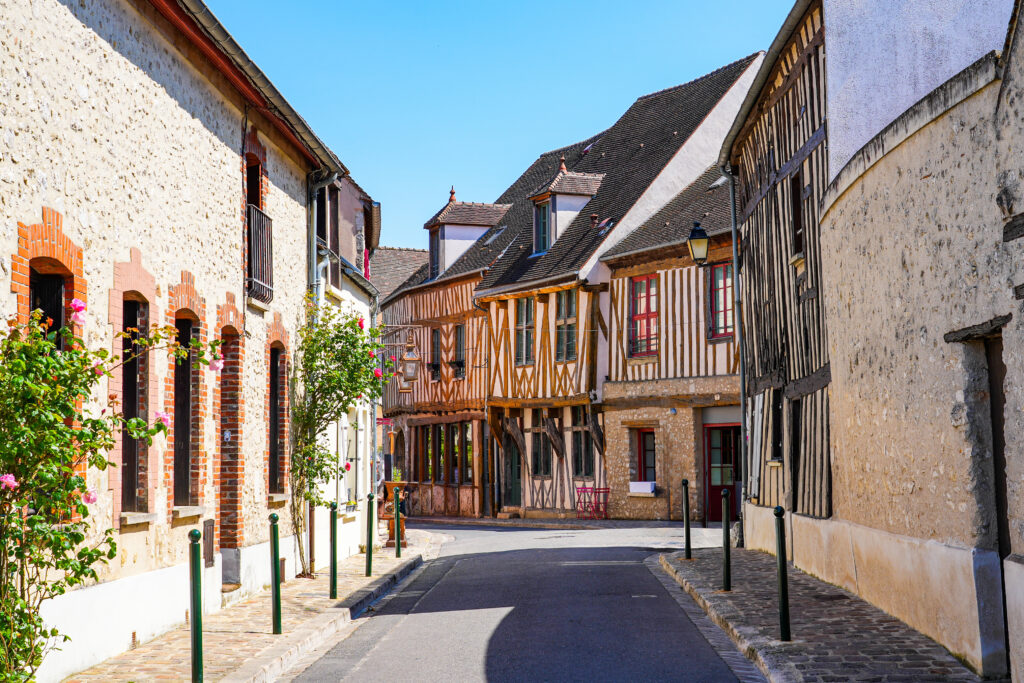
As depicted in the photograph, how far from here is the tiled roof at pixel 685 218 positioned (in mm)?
23641

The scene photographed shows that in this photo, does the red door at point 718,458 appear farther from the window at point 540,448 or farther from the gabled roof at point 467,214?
the gabled roof at point 467,214

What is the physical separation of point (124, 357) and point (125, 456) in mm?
864

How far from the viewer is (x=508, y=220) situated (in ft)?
111

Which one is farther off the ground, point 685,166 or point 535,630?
point 685,166

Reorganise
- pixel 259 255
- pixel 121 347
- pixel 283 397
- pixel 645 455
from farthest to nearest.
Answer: pixel 645 455 < pixel 283 397 < pixel 259 255 < pixel 121 347

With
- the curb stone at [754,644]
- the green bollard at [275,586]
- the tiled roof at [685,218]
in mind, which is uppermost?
the tiled roof at [685,218]

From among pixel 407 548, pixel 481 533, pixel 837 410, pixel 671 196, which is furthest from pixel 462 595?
pixel 671 196

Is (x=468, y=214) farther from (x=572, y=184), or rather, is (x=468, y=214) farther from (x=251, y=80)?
(x=251, y=80)

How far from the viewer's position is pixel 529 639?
28.5 ft

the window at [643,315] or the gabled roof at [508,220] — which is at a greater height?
the gabled roof at [508,220]

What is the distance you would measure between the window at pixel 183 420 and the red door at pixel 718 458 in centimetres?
1526

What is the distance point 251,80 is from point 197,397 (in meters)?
3.16

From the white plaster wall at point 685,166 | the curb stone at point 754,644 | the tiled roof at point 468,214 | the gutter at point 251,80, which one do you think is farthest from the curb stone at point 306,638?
the tiled roof at point 468,214

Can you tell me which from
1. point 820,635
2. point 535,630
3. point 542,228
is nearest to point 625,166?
point 542,228
